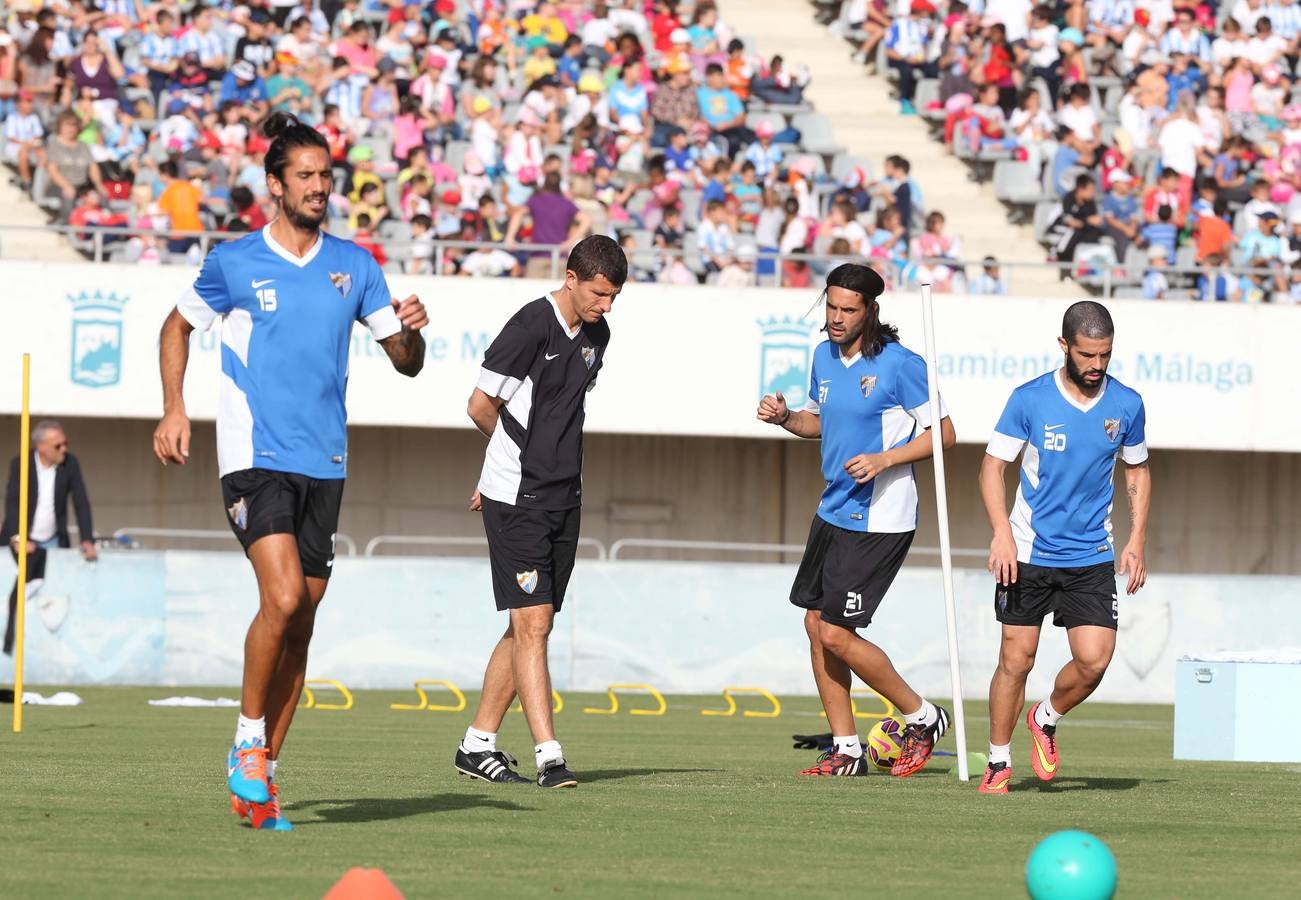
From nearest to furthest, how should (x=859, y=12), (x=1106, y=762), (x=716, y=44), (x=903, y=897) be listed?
(x=903, y=897), (x=1106, y=762), (x=716, y=44), (x=859, y=12)

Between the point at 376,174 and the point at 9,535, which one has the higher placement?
the point at 376,174

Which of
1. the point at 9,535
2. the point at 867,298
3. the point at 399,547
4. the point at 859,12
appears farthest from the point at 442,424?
the point at 867,298

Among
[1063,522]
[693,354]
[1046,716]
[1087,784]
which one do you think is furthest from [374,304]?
[693,354]

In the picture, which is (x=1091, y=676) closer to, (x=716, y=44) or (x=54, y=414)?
(x=54, y=414)

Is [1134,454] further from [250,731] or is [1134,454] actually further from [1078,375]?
[250,731]

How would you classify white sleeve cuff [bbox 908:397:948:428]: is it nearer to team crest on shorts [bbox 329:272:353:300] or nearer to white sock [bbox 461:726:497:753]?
white sock [bbox 461:726:497:753]

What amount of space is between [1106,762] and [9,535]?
349 inches

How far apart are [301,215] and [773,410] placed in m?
2.96

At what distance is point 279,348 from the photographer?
7027 millimetres

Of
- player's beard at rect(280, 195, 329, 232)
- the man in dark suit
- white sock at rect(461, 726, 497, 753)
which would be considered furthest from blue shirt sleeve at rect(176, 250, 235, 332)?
the man in dark suit

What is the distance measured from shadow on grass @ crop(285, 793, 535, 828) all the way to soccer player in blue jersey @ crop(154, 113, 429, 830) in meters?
0.43

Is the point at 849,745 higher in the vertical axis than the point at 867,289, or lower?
lower

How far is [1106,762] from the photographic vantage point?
11664mm

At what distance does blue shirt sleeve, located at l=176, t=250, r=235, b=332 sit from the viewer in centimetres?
711
